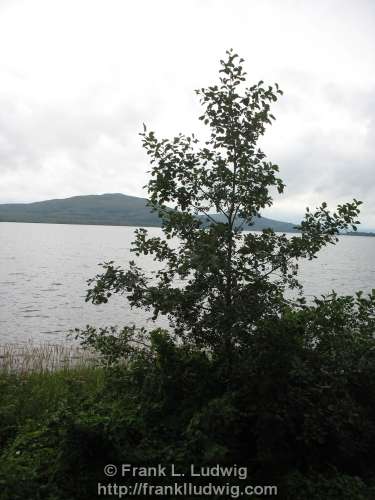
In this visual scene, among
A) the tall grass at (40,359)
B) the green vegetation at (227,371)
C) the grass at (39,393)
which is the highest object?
the green vegetation at (227,371)

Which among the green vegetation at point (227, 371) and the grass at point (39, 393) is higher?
the green vegetation at point (227, 371)

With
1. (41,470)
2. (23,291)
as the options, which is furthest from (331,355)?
(23,291)

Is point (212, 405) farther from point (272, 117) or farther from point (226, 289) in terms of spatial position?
point (272, 117)

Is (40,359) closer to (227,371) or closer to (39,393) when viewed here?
(39,393)

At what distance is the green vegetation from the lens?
18.4ft

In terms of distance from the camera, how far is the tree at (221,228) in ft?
21.5

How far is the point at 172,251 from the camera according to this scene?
23.4 feet

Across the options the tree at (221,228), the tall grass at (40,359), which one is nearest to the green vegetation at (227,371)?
the tree at (221,228)

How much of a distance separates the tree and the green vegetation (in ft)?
0.08

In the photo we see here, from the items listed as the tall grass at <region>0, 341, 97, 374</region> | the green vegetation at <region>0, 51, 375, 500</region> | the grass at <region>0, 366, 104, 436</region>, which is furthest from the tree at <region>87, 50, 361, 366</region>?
the tall grass at <region>0, 341, 97, 374</region>

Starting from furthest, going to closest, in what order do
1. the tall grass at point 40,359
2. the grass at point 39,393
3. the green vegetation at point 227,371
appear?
the tall grass at point 40,359 → the grass at point 39,393 → the green vegetation at point 227,371

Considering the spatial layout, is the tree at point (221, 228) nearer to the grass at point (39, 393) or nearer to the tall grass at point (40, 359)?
the grass at point (39, 393)

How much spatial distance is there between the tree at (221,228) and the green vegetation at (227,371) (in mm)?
24

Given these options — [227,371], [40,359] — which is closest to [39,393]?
[227,371]
